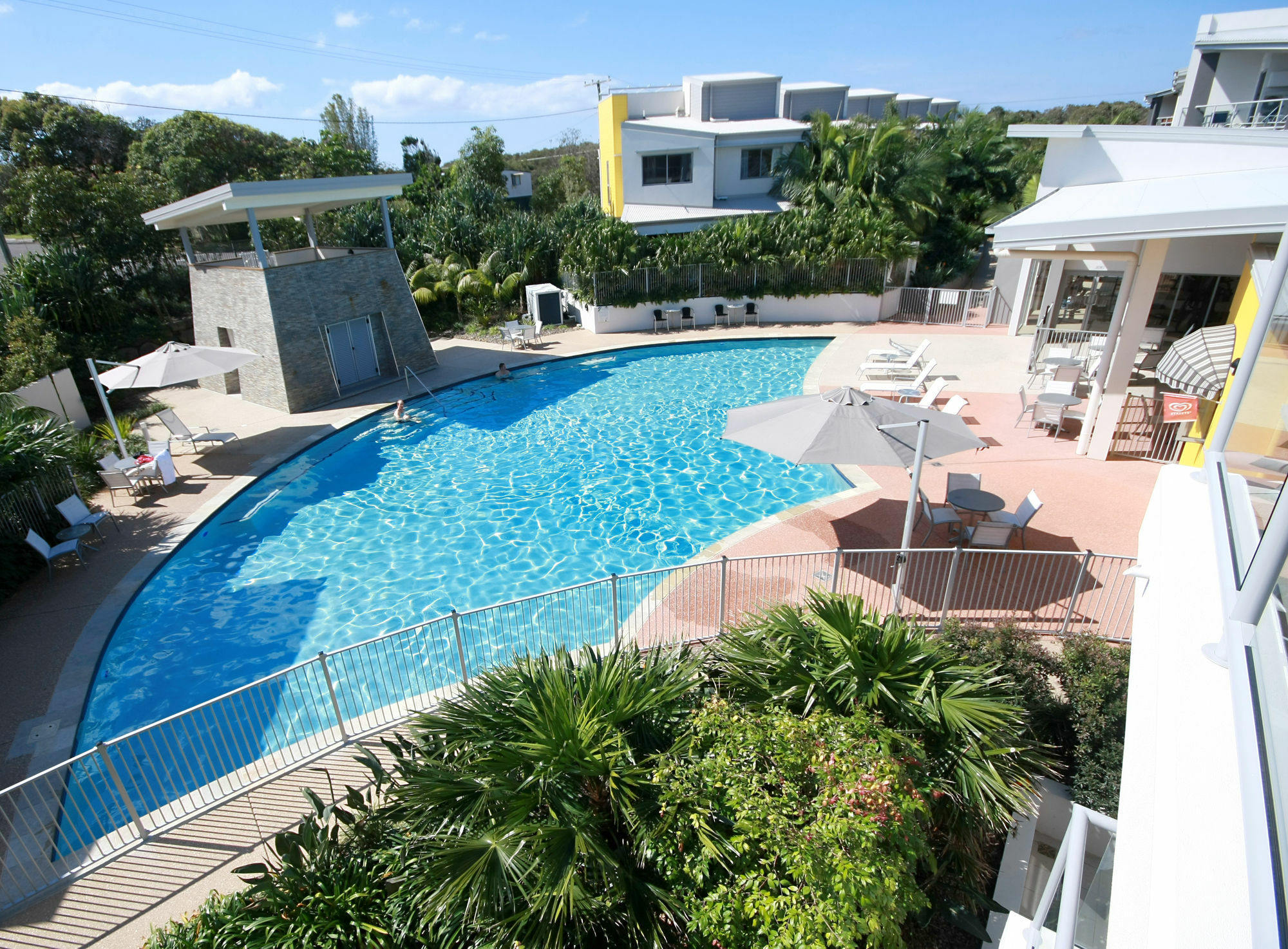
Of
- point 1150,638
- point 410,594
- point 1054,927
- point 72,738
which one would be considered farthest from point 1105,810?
point 72,738

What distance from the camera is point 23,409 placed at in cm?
1209

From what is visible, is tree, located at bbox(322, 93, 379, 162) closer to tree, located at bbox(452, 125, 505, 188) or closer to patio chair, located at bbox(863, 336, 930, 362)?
tree, located at bbox(452, 125, 505, 188)

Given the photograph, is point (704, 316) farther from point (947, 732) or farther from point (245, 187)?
point (947, 732)

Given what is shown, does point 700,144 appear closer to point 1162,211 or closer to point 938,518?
point 1162,211

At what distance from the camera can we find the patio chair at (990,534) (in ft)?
30.9

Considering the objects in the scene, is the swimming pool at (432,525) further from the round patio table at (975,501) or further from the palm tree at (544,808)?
the palm tree at (544,808)

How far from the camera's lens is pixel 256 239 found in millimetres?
16141

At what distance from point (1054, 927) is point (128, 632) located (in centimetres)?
1172

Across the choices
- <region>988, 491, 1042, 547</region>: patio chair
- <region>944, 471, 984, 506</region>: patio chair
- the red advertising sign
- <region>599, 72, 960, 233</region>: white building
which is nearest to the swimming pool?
<region>944, 471, 984, 506</region>: patio chair

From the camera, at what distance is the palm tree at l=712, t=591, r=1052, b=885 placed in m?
5.10

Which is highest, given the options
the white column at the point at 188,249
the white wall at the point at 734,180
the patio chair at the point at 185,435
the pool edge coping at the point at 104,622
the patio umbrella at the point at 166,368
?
the white wall at the point at 734,180

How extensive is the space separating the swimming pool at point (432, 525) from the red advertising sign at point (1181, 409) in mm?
5696

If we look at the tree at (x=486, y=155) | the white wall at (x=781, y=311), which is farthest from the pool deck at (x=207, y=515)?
the tree at (x=486, y=155)

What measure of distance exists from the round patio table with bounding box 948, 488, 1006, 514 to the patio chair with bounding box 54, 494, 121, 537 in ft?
46.3
